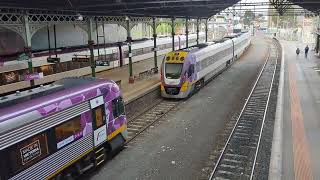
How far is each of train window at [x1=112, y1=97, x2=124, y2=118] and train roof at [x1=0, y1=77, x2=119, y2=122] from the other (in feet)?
2.47

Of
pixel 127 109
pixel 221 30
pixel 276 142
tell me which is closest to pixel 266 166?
pixel 276 142

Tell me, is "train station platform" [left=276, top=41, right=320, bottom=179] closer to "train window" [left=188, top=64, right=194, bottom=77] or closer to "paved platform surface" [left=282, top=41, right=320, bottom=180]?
"paved platform surface" [left=282, top=41, right=320, bottom=180]

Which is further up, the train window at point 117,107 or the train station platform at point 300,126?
the train window at point 117,107

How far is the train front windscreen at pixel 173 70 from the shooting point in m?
22.8

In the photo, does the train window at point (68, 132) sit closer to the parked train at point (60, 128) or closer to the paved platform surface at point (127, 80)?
the parked train at point (60, 128)

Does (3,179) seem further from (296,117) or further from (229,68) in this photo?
(229,68)

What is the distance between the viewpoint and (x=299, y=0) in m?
26.3

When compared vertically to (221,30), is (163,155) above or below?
below

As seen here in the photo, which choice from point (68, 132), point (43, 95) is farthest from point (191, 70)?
point (43, 95)

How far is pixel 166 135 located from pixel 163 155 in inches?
96.1

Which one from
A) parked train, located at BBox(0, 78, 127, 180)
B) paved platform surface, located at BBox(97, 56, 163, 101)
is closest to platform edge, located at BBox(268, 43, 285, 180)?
parked train, located at BBox(0, 78, 127, 180)

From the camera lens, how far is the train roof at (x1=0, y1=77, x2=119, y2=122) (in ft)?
30.1

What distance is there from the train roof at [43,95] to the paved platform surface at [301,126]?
702cm

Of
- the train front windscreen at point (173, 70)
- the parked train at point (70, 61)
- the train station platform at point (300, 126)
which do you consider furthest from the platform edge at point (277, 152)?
the parked train at point (70, 61)
